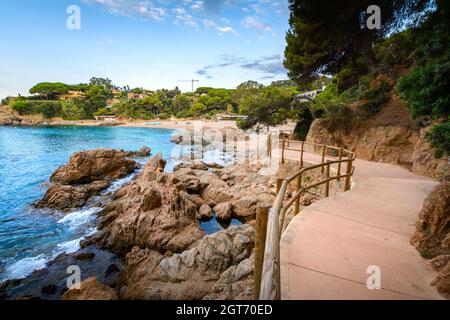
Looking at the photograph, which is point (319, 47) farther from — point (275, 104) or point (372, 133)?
point (372, 133)

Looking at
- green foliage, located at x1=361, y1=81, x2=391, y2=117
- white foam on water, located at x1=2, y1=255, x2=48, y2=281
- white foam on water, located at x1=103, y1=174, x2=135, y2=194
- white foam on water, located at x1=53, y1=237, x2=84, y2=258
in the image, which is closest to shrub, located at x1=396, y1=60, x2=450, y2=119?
green foliage, located at x1=361, y1=81, x2=391, y2=117

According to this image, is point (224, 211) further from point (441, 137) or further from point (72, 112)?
point (72, 112)

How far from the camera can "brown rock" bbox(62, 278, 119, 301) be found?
4593 mm

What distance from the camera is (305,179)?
1148 cm

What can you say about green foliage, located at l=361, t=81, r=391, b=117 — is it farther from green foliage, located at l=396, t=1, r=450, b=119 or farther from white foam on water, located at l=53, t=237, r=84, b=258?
white foam on water, located at l=53, t=237, r=84, b=258

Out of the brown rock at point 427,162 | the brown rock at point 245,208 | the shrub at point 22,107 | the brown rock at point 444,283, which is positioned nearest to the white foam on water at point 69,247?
the brown rock at point 245,208

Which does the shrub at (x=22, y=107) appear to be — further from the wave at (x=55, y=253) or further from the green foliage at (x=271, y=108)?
the wave at (x=55, y=253)

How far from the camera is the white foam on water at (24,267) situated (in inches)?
280

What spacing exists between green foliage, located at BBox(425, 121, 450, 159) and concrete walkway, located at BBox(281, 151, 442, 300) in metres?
1.46

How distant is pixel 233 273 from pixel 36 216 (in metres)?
10.8

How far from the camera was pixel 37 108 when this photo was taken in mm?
74750

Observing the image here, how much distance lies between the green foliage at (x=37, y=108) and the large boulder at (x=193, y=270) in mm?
88637

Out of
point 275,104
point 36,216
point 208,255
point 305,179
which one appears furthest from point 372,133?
point 36,216

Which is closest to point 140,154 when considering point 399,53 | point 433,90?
point 399,53
